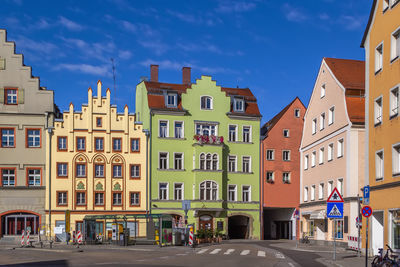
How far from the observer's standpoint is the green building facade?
5984cm

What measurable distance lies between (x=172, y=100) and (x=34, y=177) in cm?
1511

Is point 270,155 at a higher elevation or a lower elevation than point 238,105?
lower

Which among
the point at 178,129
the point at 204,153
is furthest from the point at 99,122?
the point at 204,153

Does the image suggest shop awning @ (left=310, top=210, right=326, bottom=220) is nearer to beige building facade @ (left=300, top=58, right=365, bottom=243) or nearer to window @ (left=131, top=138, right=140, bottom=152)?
beige building facade @ (left=300, top=58, right=365, bottom=243)

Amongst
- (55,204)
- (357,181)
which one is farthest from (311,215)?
(55,204)

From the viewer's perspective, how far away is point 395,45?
2980 cm

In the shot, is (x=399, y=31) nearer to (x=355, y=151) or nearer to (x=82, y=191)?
(x=355, y=151)

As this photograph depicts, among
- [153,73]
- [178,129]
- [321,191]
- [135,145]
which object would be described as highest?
[153,73]

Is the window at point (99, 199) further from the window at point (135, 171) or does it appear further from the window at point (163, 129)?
the window at point (163, 129)

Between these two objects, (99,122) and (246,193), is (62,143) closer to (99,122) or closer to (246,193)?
(99,122)

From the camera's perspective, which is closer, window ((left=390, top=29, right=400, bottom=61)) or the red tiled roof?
window ((left=390, top=29, right=400, bottom=61))

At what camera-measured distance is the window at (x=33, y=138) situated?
5641 cm

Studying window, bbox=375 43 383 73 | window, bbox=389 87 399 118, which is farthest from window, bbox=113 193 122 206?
window, bbox=389 87 399 118

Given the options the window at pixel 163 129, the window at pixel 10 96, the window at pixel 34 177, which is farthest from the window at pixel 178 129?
the window at pixel 10 96
